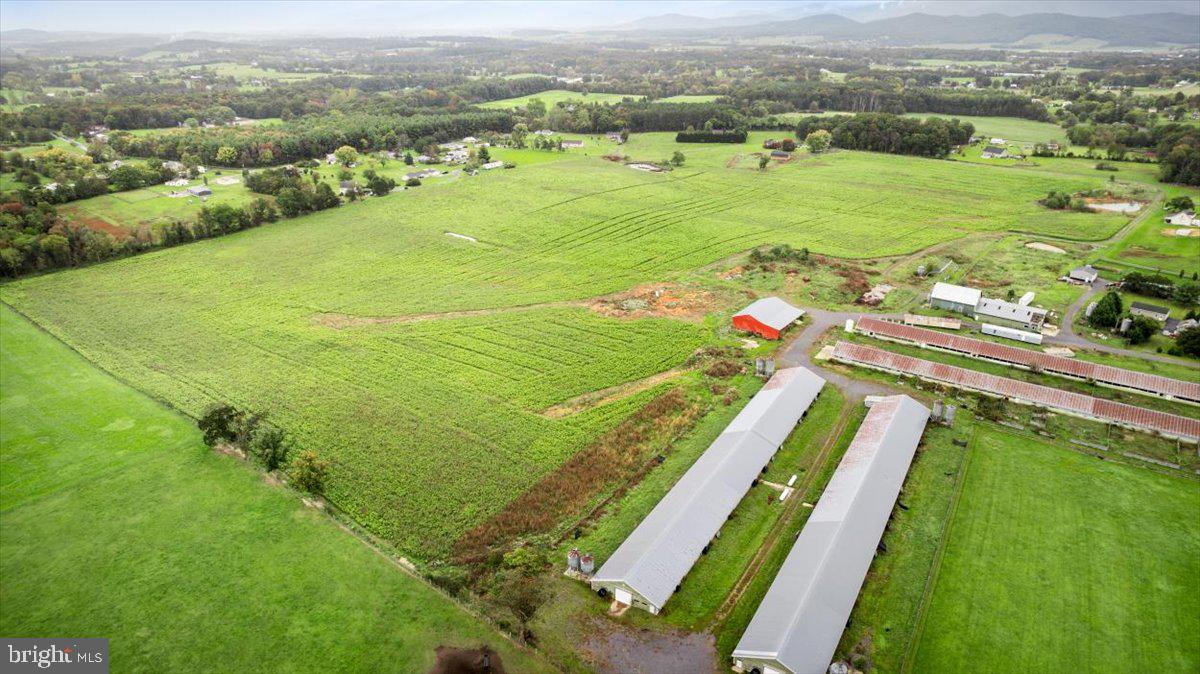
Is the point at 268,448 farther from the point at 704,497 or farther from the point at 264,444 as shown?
the point at 704,497

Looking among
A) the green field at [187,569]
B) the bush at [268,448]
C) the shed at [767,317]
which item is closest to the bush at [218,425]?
the green field at [187,569]

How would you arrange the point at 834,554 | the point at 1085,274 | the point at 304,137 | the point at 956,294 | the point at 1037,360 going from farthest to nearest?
1. the point at 304,137
2. the point at 1085,274
3. the point at 956,294
4. the point at 1037,360
5. the point at 834,554

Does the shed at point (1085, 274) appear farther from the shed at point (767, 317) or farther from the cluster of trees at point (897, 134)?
the cluster of trees at point (897, 134)

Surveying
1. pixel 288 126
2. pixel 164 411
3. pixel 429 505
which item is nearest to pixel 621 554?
pixel 429 505

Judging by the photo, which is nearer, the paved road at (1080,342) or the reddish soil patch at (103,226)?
the paved road at (1080,342)

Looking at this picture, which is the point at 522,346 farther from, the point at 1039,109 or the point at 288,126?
the point at 1039,109

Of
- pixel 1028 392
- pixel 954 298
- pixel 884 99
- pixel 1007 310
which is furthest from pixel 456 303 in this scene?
pixel 884 99

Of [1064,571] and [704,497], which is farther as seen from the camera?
[704,497]
